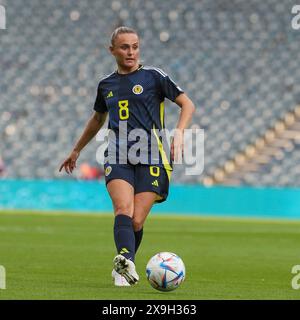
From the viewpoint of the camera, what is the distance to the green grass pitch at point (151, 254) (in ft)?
27.4

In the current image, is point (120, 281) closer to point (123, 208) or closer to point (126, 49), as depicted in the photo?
point (123, 208)

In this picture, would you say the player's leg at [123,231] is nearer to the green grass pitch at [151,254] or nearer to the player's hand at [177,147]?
the green grass pitch at [151,254]

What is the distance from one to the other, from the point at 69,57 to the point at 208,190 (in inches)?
415

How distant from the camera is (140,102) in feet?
29.0

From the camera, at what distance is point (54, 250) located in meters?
13.7

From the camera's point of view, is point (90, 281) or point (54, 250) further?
point (54, 250)

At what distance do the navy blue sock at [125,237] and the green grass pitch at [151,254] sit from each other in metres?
0.32

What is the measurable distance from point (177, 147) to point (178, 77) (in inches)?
1022

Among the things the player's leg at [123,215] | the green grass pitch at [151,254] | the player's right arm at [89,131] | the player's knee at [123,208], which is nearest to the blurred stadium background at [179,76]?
the green grass pitch at [151,254]

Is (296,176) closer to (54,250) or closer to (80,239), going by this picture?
(80,239)

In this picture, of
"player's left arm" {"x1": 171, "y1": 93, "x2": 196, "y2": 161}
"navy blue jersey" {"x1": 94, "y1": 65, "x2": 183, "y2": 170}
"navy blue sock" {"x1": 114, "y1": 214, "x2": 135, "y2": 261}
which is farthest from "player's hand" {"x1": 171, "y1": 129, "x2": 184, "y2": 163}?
"navy blue sock" {"x1": 114, "y1": 214, "x2": 135, "y2": 261}
